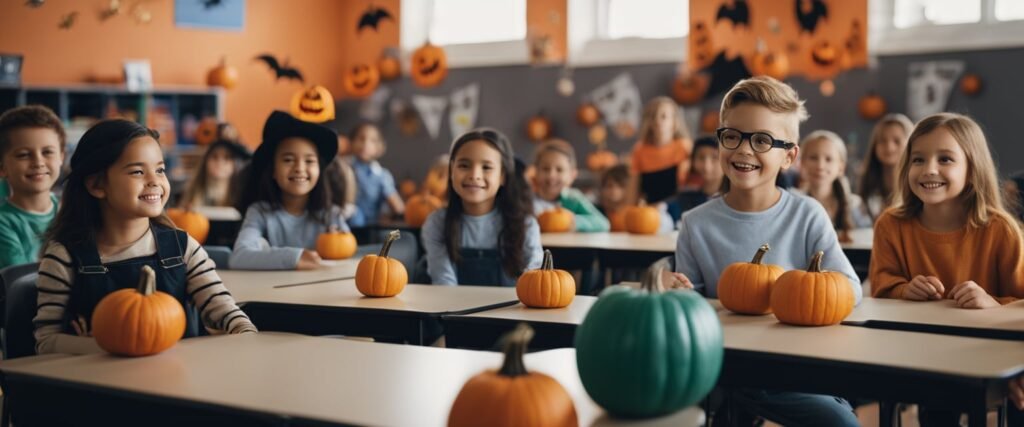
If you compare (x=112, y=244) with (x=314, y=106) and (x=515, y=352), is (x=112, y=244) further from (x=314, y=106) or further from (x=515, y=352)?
(x=314, y=106)

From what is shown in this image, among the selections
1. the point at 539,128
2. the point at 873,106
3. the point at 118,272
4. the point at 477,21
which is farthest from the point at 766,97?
the point at 477,21

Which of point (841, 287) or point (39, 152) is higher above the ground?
point (39, 152)

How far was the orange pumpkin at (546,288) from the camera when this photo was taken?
2727 millimetres

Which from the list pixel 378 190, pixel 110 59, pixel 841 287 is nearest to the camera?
pixel 841 287

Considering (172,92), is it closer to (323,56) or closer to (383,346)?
(323,56)

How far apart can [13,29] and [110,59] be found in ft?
2.89

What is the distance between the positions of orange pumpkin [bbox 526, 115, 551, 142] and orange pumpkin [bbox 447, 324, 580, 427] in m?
8.23

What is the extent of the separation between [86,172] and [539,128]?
7.25 meters

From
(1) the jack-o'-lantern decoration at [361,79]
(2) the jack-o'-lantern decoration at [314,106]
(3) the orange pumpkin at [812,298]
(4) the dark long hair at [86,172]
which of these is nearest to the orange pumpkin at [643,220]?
(2) the jack-o'-lantern decoration at [314,106]

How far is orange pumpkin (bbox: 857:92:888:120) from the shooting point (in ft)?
26.0

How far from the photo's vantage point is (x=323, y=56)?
1148 cm

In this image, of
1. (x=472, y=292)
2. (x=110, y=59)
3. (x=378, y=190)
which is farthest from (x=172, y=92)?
(x=472, y=292)

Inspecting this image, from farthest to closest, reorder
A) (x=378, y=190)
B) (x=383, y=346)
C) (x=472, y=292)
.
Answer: (x=378, y=190) < (x=472, y=292) < (x=383, y=346)

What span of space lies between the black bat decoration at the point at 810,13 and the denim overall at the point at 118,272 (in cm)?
649
